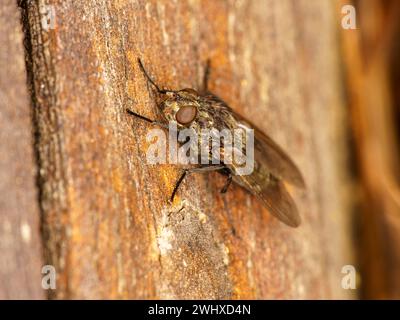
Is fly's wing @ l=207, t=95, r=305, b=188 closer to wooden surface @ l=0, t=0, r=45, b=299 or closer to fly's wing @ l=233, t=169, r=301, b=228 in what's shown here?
fly's wing @ l=233, t=169, r=301, b=228

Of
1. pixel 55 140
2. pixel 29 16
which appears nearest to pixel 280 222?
pixel 55 140

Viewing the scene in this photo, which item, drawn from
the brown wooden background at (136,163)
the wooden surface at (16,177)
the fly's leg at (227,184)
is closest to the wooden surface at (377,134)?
the brown wooden background at (136,163)

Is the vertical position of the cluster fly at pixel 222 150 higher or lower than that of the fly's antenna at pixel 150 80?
lower

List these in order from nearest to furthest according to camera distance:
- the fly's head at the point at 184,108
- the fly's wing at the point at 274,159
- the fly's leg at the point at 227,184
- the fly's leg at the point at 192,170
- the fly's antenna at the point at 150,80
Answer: the fly's leg at the point at 192,170 < the fly's antenna at the point at 150,80 < the fly's head at the point at 184,108 < the fly's leg at the point at 227,184 < the fly's wing at the point at 274,159

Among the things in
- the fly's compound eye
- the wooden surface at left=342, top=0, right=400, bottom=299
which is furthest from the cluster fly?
the wooden surface at left=342, top=0, right=400, bottom=299

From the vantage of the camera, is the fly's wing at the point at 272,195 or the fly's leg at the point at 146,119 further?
the fly's wing at the point at 272,195

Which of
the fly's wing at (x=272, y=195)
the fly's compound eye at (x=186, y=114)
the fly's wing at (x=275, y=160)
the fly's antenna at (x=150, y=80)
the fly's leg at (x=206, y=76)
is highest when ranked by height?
the fly's leg at (x=206, y=76)

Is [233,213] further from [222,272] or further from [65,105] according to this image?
[65,105]

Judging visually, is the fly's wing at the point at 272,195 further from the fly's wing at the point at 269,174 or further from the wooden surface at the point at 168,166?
the wooden surface at the point at 168,166

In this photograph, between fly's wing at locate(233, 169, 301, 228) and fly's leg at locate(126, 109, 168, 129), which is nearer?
fly's leg at locate(126, 109, 168, 129)
